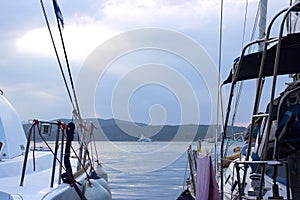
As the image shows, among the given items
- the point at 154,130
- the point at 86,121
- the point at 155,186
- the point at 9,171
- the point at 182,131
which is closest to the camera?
the point at 9,171

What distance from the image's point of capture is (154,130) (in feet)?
43.5

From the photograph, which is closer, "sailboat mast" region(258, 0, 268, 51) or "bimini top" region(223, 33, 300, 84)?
"bimini top" region(223, 33, 300, 84)

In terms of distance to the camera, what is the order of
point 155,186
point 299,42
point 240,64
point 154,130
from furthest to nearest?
1. point 155,186
2. point 154,130
3. point 240,64
4. point 299,42

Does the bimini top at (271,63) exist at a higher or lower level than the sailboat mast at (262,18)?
lower

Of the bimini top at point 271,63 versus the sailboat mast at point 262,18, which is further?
the sailboat mast at point 262,18

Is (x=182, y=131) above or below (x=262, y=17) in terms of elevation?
below

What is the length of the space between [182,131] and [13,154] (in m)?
4.21

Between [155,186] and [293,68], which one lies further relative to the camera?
[155,186]

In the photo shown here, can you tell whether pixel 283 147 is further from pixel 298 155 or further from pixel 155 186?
pixel 155 186

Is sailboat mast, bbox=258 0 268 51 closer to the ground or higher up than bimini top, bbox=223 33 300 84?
higher up

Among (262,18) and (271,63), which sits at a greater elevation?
(262,18)

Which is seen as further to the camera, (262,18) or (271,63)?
(262,18)

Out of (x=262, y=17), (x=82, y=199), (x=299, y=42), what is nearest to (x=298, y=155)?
(x=299, y=42)

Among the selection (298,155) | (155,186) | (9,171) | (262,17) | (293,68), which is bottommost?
(155,186)
